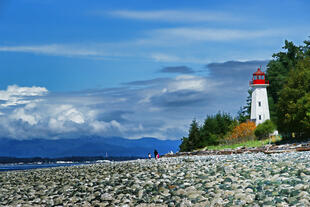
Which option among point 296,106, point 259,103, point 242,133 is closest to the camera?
point 296,106

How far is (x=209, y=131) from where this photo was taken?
221ft

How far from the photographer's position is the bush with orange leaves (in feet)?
189

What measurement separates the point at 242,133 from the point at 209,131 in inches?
354

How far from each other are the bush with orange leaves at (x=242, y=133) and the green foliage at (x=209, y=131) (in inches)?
149

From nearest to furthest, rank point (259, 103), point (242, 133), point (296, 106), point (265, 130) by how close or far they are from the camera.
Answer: point (296, 106) → point (265, 130) → point (242, 133) → point (259, 103)

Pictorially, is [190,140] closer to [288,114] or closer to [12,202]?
[288,114]

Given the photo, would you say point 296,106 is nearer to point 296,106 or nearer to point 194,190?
point 296,106

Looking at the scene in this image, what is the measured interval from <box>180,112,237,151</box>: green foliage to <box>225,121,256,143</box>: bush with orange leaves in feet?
12.4

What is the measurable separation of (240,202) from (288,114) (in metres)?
35.9

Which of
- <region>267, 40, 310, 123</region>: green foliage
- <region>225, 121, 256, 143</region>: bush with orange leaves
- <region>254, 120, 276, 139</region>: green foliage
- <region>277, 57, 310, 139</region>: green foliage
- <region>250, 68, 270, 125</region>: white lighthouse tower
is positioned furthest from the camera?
<region>267, 40, 310, 123</region>: green foliage

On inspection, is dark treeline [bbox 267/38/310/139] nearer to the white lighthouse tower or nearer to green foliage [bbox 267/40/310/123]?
the white lighthouse tower

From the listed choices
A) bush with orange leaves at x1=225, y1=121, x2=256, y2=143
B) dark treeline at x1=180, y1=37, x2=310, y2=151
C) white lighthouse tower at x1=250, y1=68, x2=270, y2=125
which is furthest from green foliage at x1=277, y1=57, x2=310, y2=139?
white lighthouse tower at x1=250, y1=68, x2=270, y2=125

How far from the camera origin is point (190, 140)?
66.6m

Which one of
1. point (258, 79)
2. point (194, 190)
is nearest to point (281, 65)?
point (258, 79)
